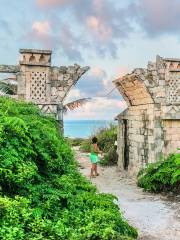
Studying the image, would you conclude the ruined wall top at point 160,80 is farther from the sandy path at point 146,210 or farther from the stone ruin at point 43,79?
the sandy path at point 146,210

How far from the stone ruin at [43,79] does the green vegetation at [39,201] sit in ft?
27.1

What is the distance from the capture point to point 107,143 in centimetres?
2277

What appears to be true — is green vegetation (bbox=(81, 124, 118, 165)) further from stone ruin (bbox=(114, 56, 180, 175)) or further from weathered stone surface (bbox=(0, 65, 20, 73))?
weathered stone surface (bbox=(0, 65, 20, 73))

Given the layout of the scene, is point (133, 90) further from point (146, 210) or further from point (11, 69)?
point (146, 210)

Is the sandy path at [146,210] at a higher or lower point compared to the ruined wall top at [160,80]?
lower

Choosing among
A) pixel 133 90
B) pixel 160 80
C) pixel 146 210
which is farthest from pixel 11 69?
pixel 146 210

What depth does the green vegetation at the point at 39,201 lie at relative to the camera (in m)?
3.39

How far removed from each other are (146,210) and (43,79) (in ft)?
17.5

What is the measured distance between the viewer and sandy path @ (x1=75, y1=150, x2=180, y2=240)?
8055mm

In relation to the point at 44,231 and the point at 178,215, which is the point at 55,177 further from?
the point at 178,215

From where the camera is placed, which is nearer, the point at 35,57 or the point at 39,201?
the point at 39,201

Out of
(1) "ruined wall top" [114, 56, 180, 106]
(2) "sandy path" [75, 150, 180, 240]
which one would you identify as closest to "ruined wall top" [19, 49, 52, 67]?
(1) "ruined wall top" [114, 56, 180, 106]

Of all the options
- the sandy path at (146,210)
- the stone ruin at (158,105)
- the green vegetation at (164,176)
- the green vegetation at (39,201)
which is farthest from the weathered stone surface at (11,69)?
the green vegetation at (39,201)

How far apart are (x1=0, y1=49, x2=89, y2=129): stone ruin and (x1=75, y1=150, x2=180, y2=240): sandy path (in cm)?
300
